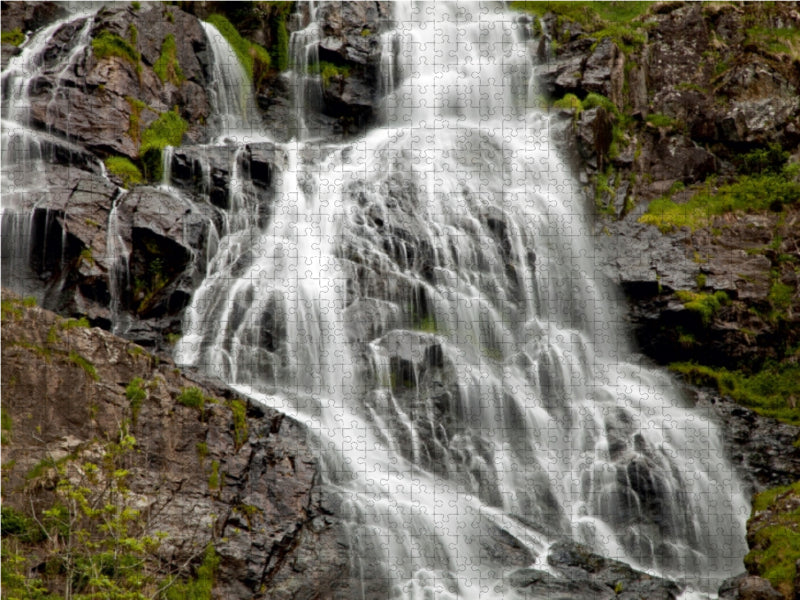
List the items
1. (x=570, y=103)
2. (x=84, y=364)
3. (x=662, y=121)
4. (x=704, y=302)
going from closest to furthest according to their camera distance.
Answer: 1. (x=84, y=364)
2. (x=704, y=302)
3. (x=570, y=103)
4. (x=662, y=121)

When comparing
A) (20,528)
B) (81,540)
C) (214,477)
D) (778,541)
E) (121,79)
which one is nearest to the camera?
(81,540)

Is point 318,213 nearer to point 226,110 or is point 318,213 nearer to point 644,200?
point 226,110

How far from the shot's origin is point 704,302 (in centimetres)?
2025

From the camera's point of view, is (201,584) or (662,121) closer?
(201,584)

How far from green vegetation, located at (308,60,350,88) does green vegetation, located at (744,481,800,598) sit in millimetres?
18144

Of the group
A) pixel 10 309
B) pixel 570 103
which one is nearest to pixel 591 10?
pixel 570 103

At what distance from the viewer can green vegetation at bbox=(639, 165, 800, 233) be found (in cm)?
2281

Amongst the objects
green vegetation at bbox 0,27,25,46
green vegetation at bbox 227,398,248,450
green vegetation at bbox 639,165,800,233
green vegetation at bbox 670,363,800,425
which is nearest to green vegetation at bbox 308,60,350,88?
green vegetation at bbox 0,27,25,46

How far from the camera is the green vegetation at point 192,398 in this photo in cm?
1345

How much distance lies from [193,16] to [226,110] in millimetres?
3196

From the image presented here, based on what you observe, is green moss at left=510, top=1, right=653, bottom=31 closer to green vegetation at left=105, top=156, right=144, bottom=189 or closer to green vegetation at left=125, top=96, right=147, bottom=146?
green vegetation at left=125, top=96, right=147, bottom=146

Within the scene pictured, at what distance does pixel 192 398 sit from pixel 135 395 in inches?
36.5

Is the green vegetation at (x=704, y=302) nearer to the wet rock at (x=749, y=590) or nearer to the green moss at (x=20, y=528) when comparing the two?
the wet rock at (x=749, y=590)
